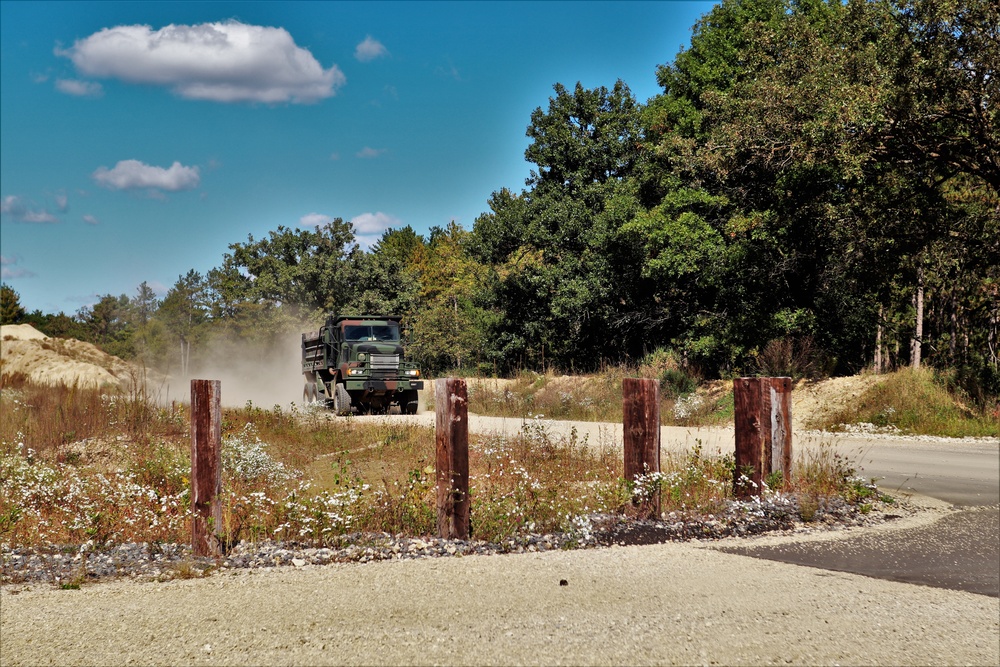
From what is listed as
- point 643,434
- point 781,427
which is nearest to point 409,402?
point 781,427

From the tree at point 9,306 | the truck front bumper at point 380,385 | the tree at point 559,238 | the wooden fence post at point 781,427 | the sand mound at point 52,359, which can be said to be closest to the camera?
the wooden fence post at point 781,427

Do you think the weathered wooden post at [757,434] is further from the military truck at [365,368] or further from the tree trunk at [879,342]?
the tree trunk at [879,342]

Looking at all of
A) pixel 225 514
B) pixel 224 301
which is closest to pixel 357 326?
pixel 225 514

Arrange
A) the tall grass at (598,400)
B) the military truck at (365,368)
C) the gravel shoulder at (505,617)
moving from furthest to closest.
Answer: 1. the military truck at (365,368)
2. the tall grass at (598,400)
3. the gravel shoulder at (505,617)

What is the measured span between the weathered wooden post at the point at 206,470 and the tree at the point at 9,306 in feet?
187

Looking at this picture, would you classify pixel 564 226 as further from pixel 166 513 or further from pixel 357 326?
pixel 166 513

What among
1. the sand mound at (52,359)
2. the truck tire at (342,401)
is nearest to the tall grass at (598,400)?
the truck tire at (342,401)

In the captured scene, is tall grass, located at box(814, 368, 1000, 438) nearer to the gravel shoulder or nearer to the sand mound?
the gravel shoulder

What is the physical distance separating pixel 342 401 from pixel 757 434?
14.8 meters

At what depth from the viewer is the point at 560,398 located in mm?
22328

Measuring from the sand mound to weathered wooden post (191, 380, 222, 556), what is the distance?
22.7 m

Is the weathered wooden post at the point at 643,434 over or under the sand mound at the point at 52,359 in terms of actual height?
under

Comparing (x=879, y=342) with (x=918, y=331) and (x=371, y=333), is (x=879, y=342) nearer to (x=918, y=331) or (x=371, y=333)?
(x=918, y=331)

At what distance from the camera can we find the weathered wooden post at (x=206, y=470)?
235 inches
